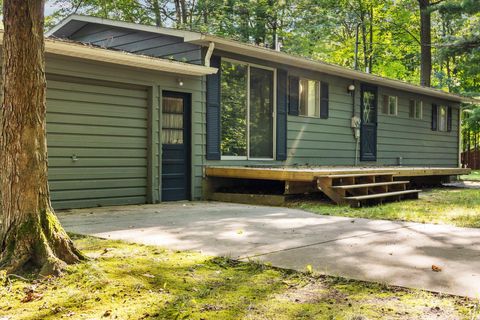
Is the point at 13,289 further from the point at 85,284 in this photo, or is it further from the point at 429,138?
the point at 429,138

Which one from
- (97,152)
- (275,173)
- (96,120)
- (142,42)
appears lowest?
(275,173)

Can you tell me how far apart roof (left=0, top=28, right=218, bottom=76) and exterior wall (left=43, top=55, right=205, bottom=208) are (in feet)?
0.44

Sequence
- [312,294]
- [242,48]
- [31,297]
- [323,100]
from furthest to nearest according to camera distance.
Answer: [323,100], [242,48], [312,294], [31,297]

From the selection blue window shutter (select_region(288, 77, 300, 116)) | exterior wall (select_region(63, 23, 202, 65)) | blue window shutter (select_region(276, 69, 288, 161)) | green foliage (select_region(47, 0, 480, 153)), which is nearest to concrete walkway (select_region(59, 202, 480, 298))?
exterior wall (select_region(63, 23, 202, 65))

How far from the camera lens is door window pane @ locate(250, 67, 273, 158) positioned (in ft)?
30.9

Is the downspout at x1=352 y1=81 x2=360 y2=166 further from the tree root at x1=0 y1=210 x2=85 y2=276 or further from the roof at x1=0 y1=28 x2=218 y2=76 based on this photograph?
the tree root at x1=0 y1=210 x2=85 y2=276

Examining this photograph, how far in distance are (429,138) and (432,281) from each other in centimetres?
1317

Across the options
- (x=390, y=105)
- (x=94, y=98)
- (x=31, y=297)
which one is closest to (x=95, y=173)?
(x=94, y=98)

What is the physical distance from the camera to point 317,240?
4.33m

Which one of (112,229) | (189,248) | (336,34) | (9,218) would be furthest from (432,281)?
(336,34)

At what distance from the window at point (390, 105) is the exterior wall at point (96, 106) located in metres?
6.49

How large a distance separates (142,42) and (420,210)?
6.00 meters

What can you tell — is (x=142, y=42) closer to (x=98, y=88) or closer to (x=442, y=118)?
(x=98, y=88)

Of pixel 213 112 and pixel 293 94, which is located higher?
pixel 293 94
